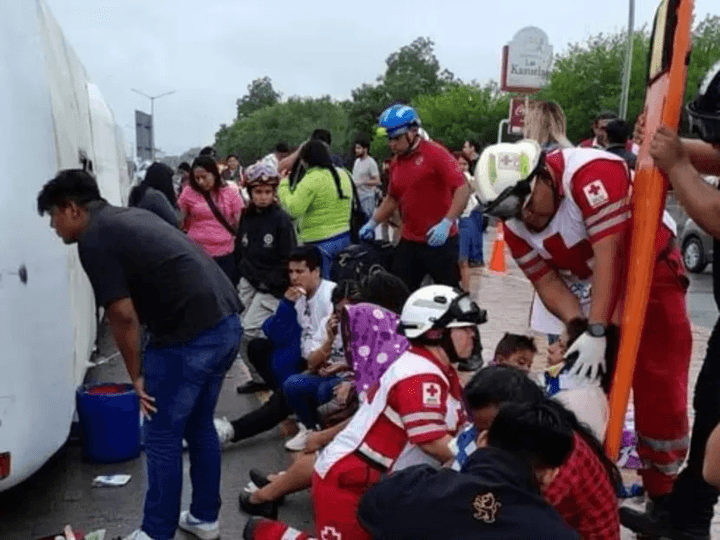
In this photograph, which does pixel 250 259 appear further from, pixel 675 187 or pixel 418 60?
pixel 418 60

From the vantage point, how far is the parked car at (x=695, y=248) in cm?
1328

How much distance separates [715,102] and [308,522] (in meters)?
2.43

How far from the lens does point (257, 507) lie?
4.14 m

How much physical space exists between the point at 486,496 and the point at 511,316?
24.0 ft

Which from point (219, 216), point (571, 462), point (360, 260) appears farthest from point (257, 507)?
point (219, 216)

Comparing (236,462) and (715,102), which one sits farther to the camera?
(236,462)

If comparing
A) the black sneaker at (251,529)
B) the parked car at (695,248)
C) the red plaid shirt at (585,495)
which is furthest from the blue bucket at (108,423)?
the parked car at (695,248)

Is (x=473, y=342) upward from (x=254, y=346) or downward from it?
upward

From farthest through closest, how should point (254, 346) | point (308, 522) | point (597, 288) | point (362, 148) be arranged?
point (362, 148), point (254, 346), point (308, 522), point (597, 288)

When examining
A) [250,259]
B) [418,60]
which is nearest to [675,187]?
[250,259]

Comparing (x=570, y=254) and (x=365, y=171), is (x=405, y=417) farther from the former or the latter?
(x=365, y=171)

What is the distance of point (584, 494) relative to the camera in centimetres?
250

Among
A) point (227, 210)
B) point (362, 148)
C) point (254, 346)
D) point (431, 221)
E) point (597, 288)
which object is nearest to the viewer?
point (597, 288)

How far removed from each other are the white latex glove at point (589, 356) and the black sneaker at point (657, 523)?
59 cm
